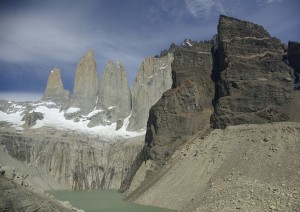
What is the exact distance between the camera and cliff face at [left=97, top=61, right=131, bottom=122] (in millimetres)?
132875

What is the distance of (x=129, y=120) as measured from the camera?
407 ft

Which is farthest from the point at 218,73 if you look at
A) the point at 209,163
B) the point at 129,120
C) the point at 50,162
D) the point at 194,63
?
the point at 129,120

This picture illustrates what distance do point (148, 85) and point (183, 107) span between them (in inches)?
2407

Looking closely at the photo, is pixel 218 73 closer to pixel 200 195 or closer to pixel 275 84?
pixel 275 84

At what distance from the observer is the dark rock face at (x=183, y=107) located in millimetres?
62750

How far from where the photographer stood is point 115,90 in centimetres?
13475

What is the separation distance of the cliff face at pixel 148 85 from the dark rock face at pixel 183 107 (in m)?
49.5

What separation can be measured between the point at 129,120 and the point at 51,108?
35.6m

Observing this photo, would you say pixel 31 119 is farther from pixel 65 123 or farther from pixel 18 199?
pixel 18 199

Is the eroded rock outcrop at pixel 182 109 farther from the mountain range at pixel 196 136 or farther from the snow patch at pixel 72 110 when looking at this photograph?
the snow patch at pixel 72 110

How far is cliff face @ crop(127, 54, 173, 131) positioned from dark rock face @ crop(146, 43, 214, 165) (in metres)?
49.5

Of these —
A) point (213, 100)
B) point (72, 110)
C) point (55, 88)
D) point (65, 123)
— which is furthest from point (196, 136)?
point (55, 88)

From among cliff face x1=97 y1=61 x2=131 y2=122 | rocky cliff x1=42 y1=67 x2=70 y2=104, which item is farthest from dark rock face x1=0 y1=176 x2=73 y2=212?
rocky cliff x1=42 y1=67 x2=70 y2=104

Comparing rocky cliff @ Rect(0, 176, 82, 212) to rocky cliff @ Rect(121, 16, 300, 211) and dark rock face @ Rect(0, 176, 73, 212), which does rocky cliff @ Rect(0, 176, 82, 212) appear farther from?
rocky cliff @ Rect(121, 16, 300, 211)
